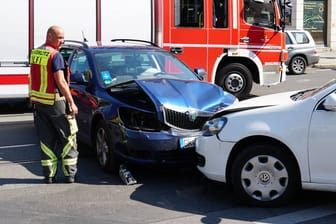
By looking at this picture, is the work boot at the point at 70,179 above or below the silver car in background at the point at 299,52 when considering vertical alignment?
below

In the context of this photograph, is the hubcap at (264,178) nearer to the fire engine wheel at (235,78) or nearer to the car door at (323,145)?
the car door at (323,145)

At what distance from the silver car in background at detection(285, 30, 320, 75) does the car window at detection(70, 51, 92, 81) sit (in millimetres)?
14487

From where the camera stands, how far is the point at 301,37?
21.8 metres

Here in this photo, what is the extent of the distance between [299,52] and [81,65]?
15002mm

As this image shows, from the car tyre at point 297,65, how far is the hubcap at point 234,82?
29.0 feet

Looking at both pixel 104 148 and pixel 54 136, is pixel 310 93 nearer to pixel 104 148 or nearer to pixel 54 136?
pixel 104 148

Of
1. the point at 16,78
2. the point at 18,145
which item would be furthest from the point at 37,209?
→ the point at 16,78

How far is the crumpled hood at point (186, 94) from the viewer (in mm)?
6473

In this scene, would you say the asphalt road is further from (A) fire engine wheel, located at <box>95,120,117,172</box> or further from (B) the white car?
(B) the white car

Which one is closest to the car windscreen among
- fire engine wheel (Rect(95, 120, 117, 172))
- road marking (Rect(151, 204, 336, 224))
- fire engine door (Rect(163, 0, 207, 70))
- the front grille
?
fire engine wheel (Rect(95, 120, 117, 172))

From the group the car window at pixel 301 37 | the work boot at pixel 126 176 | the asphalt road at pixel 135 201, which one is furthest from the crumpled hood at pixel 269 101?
the car window at pixel 301 37

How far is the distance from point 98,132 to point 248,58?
22.7 feet

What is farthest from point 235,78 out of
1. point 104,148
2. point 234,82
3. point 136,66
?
point 104,148

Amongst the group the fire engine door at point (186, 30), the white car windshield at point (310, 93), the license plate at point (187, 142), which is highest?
the fire engine door at point (186, 30)
